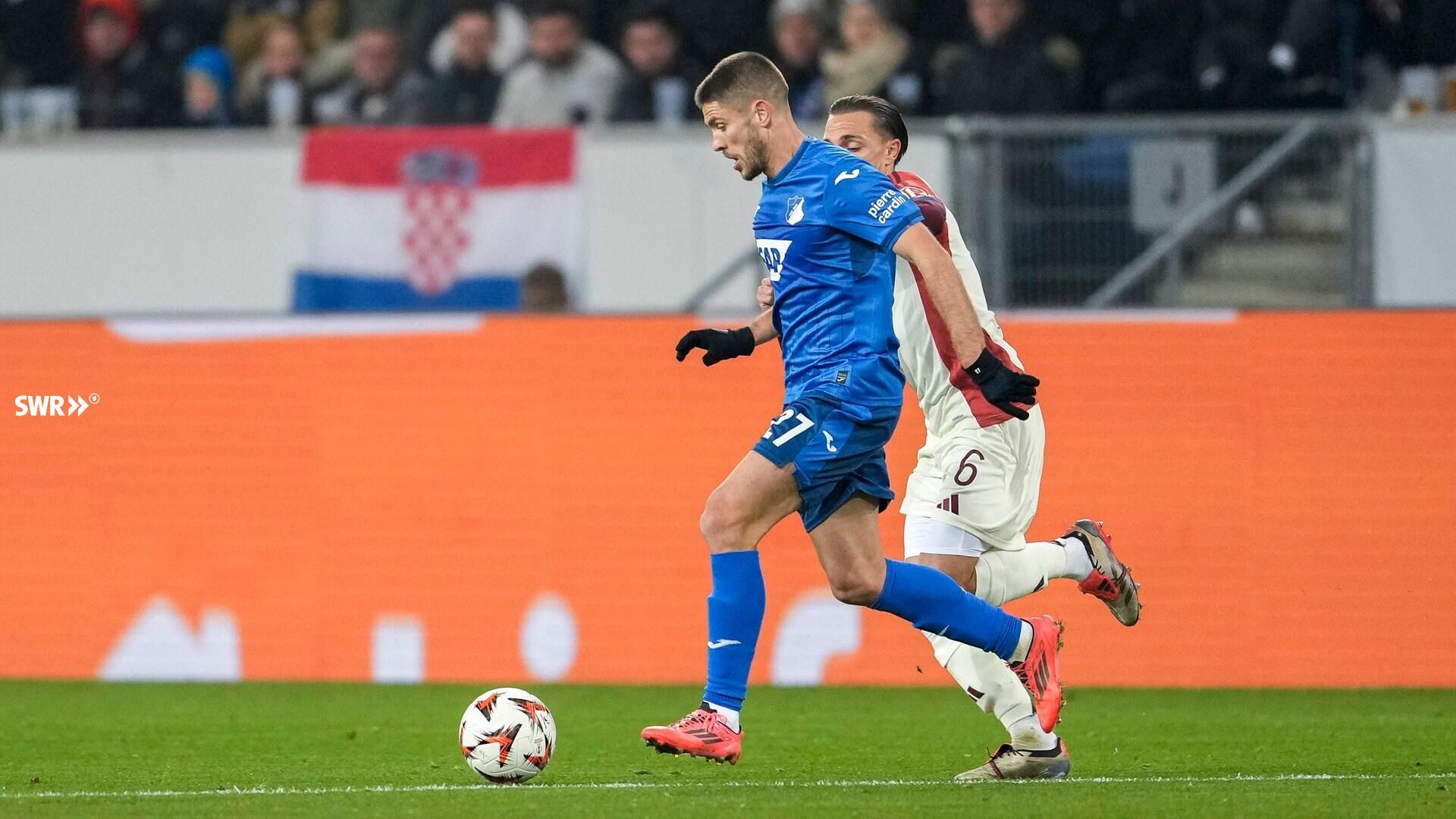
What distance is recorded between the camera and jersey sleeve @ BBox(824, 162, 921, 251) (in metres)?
5.93

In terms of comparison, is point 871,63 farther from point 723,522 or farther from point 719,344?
point 723,522

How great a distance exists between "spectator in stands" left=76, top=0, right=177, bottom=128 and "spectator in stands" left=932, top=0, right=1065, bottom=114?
503 cm

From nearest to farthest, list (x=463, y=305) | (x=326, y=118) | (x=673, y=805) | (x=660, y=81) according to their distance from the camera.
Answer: (x=673, y=805) → (x=463, y=305) → (x=660, y=81) → (x=326, y=118)

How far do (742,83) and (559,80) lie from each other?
6763 mm

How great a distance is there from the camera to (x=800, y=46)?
12602mm

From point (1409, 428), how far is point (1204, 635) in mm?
1330

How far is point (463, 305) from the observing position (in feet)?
37.8

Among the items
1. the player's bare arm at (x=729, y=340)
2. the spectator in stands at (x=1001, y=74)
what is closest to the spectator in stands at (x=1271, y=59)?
the spectator in stands at (x=1001, y=74)

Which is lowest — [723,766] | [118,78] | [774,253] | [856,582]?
[723,766]

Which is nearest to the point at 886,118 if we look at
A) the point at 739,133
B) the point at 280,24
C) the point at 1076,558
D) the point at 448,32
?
the point at 739,133

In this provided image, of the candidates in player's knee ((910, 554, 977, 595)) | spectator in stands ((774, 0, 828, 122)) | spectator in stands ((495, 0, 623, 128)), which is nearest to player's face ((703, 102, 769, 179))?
player's knee ((910, 554, 977, 595))

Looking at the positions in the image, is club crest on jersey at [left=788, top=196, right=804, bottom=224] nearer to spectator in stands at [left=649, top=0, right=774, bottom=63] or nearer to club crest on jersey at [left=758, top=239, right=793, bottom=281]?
club crest on jersey at [left=758, top=239, right=793, bottom=281]

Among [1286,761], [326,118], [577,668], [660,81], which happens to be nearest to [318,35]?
[326,118]

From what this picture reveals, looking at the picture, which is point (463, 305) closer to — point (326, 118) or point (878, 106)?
point (326, 118)
